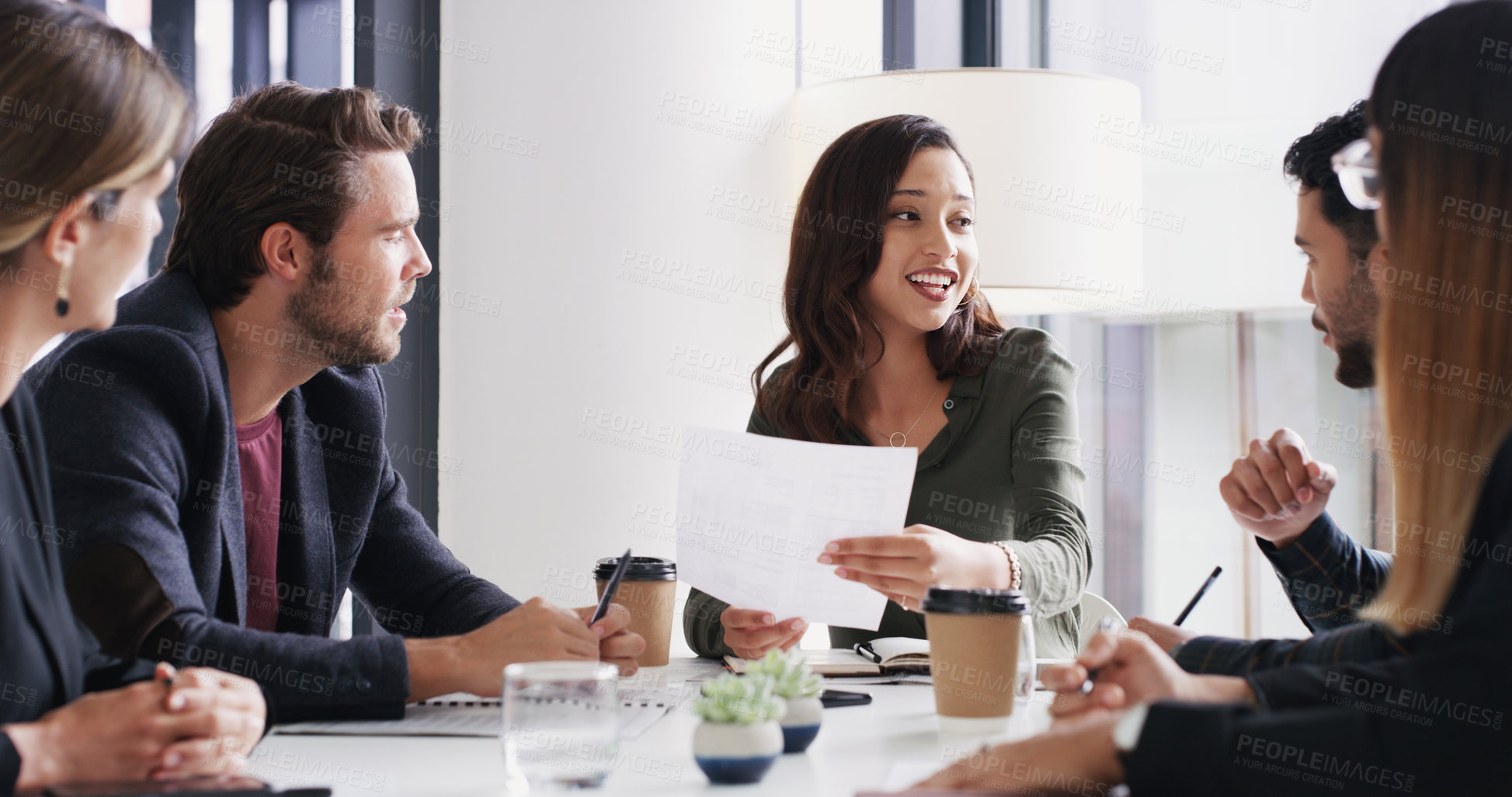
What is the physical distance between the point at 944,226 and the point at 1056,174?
533 mm

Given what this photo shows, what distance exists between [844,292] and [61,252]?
141cm

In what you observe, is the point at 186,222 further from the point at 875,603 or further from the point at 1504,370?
the point at 1504,370

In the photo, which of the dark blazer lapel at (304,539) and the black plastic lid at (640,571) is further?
the dark blazer lapel at (304,539)

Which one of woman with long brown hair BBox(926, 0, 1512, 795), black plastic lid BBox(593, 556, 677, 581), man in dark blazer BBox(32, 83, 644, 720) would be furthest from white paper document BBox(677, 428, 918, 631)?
woman with long brown hair BBox(926, 0, 1512, 795)

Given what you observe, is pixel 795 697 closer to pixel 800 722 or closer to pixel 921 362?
pixel 800 722

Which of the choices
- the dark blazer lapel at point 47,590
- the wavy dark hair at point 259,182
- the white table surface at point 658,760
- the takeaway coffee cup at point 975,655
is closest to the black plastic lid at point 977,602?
the takeaway coffee cup at point 975,655

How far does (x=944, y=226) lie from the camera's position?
2.22 meters

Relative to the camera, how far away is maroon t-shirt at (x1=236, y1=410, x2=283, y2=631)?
1748 mm

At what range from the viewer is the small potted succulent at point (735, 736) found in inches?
39.6

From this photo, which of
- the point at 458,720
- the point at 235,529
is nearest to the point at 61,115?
the point at 235,529

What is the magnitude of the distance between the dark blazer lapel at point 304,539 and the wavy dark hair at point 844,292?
815 millimetres

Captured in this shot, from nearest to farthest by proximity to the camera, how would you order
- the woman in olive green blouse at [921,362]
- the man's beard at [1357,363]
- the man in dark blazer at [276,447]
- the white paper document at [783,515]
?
the man in dark blazer at [276,447] → the white paper document at [783,515] → the man's beard at [1357,363] → the woman in olive green blouse at [921,362]

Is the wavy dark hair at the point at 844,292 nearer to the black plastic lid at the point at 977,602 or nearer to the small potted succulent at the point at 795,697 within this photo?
the black plastic lid at the point at 977,602

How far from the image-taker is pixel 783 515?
1.52m
